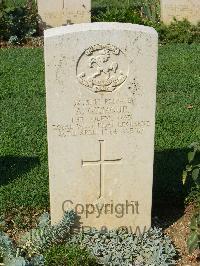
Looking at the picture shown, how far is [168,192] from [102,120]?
1.27m

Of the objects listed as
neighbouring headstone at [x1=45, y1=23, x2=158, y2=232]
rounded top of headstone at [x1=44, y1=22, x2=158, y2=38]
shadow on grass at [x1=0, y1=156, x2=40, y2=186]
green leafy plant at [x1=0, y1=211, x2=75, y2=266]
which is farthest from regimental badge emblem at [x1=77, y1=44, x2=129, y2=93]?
shadow on grass at [x1=0, y1=156, x2=40, y2=186]

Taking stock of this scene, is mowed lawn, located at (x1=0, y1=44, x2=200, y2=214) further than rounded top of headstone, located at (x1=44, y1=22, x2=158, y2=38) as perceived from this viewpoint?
Yes

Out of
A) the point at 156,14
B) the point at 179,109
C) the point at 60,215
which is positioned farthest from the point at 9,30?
the point at 60,215

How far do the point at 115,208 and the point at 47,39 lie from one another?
1479mm

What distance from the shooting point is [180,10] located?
10.8 m

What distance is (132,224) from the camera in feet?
15.3

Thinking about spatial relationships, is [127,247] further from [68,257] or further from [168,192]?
[168,192]

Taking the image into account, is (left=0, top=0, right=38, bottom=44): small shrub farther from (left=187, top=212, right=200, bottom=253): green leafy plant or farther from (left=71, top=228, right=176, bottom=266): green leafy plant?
(left=187, top=212, right=200, bottom=253): green leafy plant

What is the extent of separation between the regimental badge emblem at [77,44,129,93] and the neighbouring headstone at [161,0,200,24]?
22.8 feet

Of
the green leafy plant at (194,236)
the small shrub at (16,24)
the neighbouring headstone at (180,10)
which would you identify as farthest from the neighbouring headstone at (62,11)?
the green leafy plant at (194,236)

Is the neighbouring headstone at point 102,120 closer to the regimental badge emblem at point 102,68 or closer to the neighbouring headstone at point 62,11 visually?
the regimental badge emblem at point 102,68

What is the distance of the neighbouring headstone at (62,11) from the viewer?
10.7 metres

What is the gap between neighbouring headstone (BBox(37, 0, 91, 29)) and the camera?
10.7 metres

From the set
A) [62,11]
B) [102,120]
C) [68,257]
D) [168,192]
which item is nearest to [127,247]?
[68,257]
